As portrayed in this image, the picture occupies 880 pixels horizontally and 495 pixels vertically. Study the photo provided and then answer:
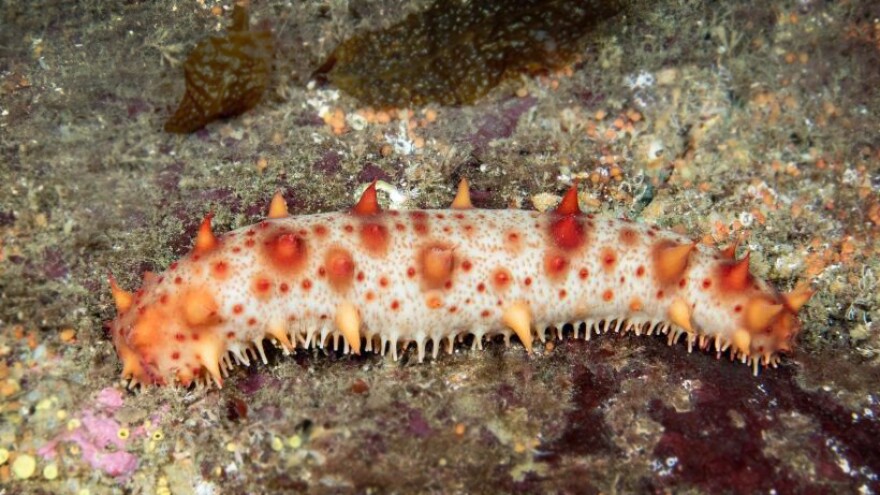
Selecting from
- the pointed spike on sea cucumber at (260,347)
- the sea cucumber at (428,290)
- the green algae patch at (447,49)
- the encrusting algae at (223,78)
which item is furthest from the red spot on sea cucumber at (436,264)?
the encrusting algae at (223,78)

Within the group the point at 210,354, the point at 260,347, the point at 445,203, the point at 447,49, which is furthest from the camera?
the point at 447,49

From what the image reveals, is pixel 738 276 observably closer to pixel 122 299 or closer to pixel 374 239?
pixel 374 239

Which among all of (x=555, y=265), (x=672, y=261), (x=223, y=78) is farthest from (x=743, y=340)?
(x=223, y=78)

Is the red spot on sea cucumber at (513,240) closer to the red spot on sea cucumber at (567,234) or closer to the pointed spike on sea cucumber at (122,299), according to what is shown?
the red spot on sea cucumber at (567,234)

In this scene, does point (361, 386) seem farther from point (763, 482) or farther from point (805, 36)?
point (805, 36)

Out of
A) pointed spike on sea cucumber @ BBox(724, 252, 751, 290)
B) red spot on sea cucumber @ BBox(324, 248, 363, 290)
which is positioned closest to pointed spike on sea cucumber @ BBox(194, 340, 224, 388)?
red spot on sea cucumber @ BBox(324, 248, 363, 290)

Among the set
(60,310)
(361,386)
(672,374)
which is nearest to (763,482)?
(672,374)
